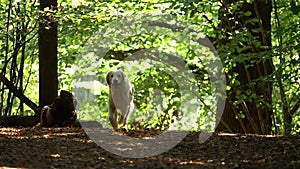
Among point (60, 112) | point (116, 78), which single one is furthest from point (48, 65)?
point (116, 78)

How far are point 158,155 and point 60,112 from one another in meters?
3.40

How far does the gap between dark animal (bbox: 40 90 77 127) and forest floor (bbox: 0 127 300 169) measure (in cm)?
146

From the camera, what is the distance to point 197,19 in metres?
10.4

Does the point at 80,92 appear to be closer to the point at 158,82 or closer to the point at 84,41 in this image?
the point at 84,41

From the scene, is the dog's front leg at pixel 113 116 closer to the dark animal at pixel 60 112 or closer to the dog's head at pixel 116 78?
the dog's head at pixel 116 78

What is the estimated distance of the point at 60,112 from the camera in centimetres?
881

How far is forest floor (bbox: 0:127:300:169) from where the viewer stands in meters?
5.05

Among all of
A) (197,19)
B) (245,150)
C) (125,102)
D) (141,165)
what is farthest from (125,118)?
(141,165)

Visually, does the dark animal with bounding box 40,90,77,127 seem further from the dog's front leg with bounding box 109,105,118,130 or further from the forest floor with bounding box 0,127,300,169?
the forest floor with bounding box 0,127,300,169

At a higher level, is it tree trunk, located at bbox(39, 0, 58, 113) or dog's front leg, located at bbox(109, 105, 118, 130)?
tree trunk, located at bbox(39, 0, 58, 113)

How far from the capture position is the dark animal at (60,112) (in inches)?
341

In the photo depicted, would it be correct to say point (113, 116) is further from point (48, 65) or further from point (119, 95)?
point (48, 65)

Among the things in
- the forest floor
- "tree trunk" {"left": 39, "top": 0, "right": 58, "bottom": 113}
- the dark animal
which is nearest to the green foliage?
"tree trunk" {"left": 39, "top": 0, "right": 58, "bottom": 113}

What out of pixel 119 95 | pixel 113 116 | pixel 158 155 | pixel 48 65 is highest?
pixel 48 65
